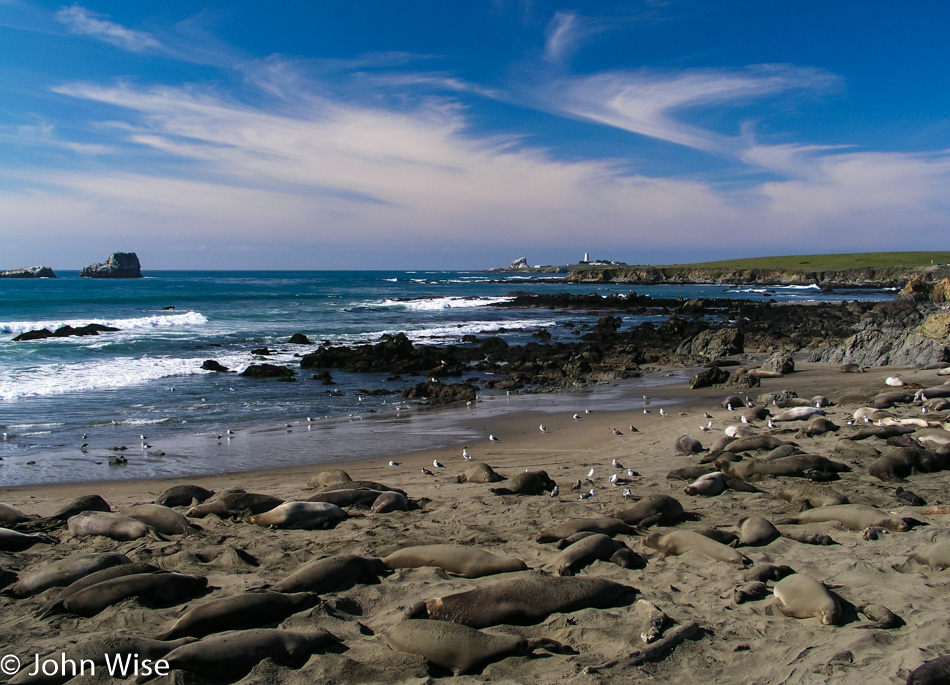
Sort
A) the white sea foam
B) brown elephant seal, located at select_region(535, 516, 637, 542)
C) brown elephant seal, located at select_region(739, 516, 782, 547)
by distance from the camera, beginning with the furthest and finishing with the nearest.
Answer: the white sea foam < brown elephant seal, located at select_region(535, 516, 637, 542) < brown elephant seal, located at select_region(739, 516, 782, 547)

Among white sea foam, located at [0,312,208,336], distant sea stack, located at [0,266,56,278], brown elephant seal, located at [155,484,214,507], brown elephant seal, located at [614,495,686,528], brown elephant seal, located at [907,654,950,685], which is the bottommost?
brown elephant seal, located at [155,484,214,507]

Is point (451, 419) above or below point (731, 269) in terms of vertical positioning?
below

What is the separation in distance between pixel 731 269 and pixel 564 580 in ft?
383

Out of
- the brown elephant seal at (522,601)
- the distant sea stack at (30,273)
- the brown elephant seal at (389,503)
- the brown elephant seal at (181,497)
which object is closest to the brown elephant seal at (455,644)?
the brown elephant seal at (522,601)

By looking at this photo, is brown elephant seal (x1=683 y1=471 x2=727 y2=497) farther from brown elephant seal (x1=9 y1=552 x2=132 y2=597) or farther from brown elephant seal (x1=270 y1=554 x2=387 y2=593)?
brown elephant seal (x1=9 y1=552 x2=132 y2=597)

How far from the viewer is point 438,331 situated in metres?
36.0

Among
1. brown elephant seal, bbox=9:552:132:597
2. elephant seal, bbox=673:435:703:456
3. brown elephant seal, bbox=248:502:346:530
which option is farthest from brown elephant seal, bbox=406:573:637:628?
elephant seal, bbox=673:435:703:456

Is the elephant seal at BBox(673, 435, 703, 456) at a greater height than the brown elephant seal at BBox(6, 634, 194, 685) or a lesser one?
lesser

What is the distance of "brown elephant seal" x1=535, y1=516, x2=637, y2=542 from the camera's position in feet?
19.9

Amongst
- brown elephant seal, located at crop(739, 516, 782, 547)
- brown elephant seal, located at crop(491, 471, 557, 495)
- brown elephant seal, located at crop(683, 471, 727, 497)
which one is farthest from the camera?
brown elephant seal, located at crop(491, 471, 557, 495)

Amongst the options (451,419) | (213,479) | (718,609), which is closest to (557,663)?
(718,609)

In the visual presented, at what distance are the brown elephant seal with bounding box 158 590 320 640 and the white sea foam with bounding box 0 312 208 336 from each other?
34.2 meters

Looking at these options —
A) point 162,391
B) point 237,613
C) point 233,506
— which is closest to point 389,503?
point 233,506

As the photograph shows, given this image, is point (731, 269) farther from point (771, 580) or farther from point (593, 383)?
point (771, 580)
